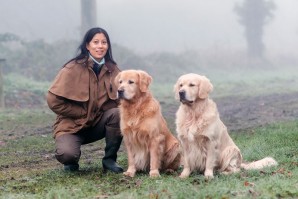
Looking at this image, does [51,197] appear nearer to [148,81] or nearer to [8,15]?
[148,81]

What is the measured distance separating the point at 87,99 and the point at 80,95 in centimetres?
10

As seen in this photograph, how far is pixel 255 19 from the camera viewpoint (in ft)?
118

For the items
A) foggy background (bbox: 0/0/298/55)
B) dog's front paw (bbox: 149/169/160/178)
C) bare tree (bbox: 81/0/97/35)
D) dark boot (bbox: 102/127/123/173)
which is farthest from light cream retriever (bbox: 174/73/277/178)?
foggy background (bbox: 0/0/298/55)

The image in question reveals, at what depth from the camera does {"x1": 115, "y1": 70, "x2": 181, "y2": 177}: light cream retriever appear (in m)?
6.10

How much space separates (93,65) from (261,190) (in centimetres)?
282

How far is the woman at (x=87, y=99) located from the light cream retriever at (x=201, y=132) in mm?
985

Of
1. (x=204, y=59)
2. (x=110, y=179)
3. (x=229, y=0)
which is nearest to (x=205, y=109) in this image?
(x=110, y=179)

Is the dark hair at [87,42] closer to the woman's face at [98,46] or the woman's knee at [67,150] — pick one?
the woman's face at [98,46]

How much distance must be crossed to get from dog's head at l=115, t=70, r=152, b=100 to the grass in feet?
3.13

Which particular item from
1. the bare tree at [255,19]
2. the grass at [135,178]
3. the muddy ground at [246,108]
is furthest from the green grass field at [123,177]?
the bare tree at [255,19]

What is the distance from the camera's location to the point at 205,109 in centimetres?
595

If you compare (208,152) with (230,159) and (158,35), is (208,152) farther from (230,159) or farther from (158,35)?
(158,35)

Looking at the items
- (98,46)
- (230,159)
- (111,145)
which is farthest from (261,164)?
(98,46)

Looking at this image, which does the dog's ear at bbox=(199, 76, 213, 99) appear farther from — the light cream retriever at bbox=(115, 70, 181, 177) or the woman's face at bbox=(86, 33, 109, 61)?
the woman's face at bbox=(86, 33, 109, 61)
